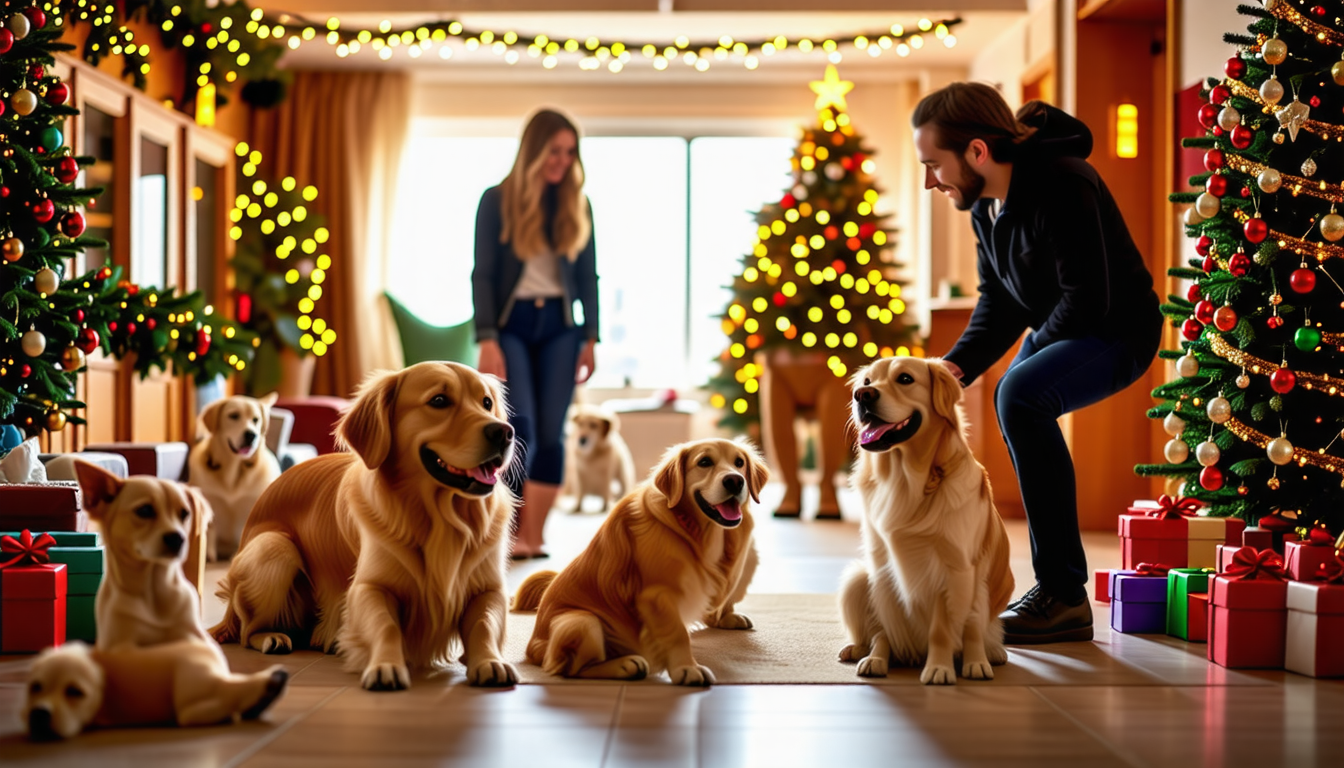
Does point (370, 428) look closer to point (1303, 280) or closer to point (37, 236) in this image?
point (37, 236)

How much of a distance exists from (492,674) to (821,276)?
560 centimetres

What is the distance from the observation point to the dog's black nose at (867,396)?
2.45 m

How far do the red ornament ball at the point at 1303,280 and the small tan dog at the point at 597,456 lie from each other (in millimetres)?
4821

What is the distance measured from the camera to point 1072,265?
284 cm

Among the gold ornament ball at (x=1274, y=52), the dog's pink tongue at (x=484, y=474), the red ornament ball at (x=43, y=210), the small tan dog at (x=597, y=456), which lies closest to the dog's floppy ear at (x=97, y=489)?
the dog's pink tongue at (x=484, y=474)

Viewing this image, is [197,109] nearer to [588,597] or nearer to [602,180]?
[602,180]

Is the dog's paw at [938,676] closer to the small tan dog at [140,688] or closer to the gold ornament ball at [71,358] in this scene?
the small tan dog at [140,688]

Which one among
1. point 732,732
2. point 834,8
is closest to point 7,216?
point 732,732

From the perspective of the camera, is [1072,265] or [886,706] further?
[1072,265]

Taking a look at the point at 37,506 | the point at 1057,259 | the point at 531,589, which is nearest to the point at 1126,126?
the point at 1057,259

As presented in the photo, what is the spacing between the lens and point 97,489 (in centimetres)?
191

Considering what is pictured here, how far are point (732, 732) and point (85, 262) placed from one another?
15.0 feet

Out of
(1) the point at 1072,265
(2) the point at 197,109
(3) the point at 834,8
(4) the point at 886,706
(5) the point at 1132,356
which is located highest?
(3) the point at 834,8

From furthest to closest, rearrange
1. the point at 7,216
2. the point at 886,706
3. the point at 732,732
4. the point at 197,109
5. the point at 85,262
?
the point at 197,109, the point at 85,262, the point at 7,216, the point at 886,706, the point at 732,732
